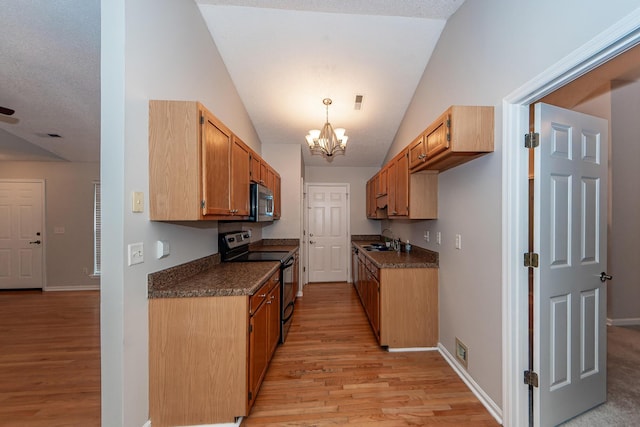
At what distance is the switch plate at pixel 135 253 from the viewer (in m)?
1.37

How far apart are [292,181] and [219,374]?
3.31 metres

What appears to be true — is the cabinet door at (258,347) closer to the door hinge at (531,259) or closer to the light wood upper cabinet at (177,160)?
the light wood upper cabinet at (177,160)

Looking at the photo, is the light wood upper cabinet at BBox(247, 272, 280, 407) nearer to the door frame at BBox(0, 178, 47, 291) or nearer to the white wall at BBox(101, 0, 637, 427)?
the white wall at BBox(101, 0, 637, 427)

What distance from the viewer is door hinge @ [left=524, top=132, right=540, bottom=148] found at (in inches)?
57.7

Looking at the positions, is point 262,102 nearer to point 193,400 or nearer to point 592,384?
point 193,400

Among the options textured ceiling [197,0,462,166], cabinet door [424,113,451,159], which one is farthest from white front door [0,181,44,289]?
cabinet door [424,113,451,159]

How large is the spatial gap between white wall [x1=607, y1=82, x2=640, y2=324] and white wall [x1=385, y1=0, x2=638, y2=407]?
7.49 ft

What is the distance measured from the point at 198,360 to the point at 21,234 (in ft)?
18.9

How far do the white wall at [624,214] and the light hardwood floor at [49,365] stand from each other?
5355 millimetres

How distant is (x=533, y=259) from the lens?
1.48m

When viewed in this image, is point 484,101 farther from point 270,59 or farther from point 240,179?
point 270,59

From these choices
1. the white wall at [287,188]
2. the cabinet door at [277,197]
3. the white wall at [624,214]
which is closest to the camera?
the white wall at [624,214]

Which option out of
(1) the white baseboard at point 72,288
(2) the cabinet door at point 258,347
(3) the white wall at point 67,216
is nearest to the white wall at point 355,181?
(2) the cabinet door at point 258,347

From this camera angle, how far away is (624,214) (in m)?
2.85
